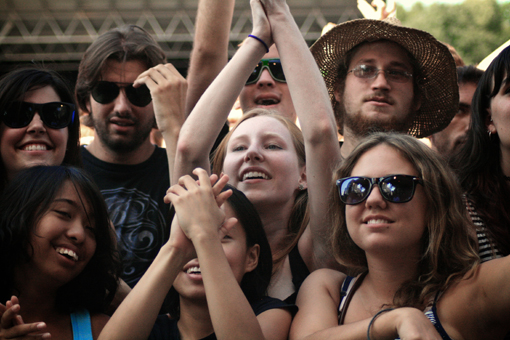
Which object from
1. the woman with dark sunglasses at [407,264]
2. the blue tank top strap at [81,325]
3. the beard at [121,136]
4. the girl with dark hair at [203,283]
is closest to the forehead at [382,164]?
the woman with dark sunglasses at [407,264]

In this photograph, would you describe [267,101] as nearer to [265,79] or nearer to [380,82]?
[265,79]

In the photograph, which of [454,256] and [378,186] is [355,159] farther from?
[454,256]

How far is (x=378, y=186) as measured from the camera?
2.15 meters

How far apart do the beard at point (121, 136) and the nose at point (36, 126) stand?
1.76 feet

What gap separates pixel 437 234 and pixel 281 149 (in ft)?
3.42

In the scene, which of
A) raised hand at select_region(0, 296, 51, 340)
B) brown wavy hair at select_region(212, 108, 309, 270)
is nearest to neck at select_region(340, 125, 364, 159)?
brown wavy hair at select_region(212, 108, 309, 270)

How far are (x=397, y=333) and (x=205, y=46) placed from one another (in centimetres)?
185

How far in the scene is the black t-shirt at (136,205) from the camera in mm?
2846

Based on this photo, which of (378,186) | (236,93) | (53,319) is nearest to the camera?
(378,186)

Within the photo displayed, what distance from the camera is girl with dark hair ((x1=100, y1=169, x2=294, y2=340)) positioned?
1989 mm

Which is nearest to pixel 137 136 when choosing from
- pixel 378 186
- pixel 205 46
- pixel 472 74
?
pixel 205 46

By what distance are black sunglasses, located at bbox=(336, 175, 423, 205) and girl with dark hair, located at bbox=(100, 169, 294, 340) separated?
18.2 inches

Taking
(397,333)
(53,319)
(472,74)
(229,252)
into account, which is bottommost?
(397,333)

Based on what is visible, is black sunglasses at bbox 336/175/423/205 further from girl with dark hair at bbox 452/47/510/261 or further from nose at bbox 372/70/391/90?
nose at bbox 372/70/391/90
